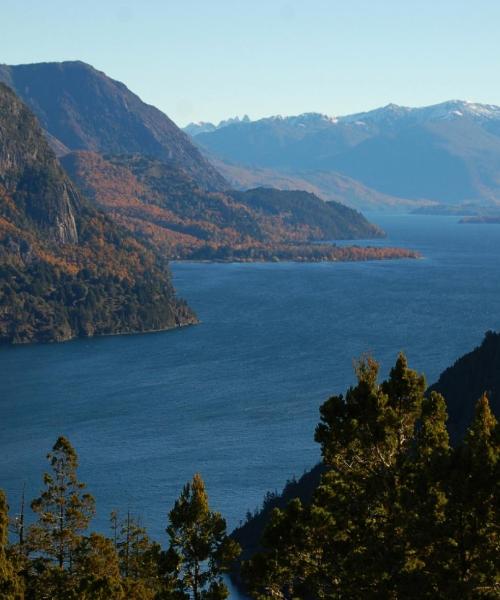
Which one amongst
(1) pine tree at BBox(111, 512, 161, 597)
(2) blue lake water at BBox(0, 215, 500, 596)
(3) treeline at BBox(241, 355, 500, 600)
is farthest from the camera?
(2) blue lake water at BBox(0, 215, 500, 596)

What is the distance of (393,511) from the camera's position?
31156 mm

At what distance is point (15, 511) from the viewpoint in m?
85.4

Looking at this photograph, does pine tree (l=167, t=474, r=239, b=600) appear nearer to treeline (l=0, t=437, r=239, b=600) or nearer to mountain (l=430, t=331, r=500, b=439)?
treeline (l=0, t=437, r=239, b=600)

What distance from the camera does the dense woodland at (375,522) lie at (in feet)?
94.6

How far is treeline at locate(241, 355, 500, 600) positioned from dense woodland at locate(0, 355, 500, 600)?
0.03m

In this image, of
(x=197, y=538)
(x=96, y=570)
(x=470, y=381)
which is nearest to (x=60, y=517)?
(x=96, y=570)

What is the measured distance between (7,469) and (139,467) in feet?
37.4

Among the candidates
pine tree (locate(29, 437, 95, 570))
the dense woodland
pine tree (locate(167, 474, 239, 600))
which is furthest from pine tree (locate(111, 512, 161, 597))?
pine tree (locate(29, 437, 95, 570))

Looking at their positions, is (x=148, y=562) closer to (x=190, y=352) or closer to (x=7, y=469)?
(x=7, y=469)

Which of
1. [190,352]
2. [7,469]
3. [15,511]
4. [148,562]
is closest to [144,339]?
[190,352]

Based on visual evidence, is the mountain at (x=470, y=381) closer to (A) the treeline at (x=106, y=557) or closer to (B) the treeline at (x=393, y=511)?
(A) the treeline at (x=106, y=557)

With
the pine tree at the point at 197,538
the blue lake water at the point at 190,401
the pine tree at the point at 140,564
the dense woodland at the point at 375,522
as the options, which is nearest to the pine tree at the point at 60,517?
the pine tree at the point at 140,564

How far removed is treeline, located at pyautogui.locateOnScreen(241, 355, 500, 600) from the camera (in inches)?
1133

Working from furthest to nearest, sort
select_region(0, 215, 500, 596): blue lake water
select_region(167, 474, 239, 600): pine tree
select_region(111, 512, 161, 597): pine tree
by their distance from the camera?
select_region(0, 215, 500, 596): blue lake water → select_region(111, 512, 161, 597): pine tree → select_region(167, 474, 239, 600): pine tree
